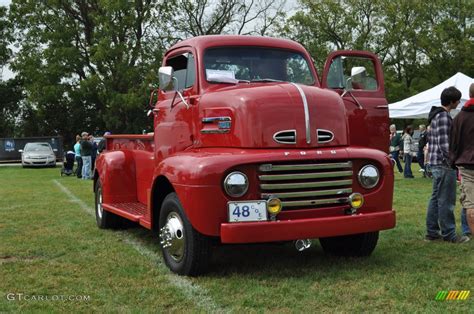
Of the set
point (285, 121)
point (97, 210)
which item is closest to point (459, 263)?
point (285, 121)

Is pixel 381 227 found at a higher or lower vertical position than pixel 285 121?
lower

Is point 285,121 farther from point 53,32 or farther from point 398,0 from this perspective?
point 398,0

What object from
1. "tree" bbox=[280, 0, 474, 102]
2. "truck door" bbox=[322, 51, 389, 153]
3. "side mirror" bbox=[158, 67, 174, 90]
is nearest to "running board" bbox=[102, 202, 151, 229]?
"side mirror" bbox=[158, 67, 174, 90]

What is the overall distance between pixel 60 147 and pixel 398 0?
1113 inches

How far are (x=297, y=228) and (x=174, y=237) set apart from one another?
1209 millimetres

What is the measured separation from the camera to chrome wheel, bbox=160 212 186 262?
5070mm

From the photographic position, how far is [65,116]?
43.3 metres

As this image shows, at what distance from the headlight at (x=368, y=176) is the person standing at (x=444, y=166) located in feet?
5.28

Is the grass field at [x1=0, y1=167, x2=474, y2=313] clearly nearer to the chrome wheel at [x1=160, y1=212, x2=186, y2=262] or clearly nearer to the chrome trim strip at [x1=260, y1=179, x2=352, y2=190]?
the chrome wheel at [x1=160, y1=212, x2=186, y2=262]

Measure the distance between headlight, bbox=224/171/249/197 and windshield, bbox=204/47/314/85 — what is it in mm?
1419

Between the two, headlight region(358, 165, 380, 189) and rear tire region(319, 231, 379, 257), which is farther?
rear tire region(319, 231, 379, 257)

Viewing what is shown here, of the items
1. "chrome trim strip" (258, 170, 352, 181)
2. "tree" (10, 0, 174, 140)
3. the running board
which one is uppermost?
"tree" (10, 0, 174, 140)

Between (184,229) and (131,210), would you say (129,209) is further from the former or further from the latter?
(184,229)

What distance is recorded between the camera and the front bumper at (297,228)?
4.54 metres
